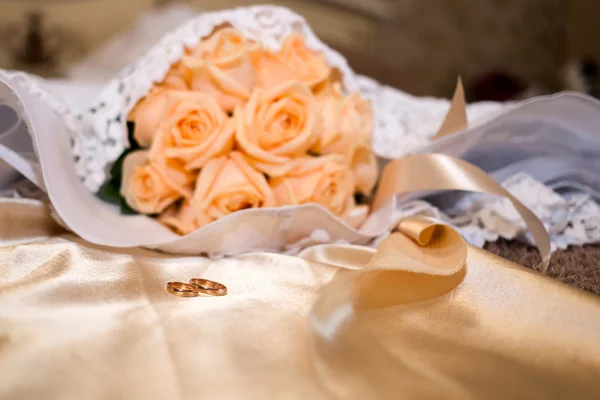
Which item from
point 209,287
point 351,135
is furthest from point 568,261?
point 209,287

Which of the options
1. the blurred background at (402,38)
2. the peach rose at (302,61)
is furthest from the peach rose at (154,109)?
the blurred background at (402,38)

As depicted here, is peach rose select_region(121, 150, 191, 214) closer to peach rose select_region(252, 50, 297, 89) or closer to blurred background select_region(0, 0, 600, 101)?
peach rose select_region(252, 50, 297, 89)

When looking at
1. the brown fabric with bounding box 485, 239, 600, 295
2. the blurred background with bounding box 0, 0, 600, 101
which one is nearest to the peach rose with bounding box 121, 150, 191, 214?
the brown fabric with bounding box 485, 239, 600, 295

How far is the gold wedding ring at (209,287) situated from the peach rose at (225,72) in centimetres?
19

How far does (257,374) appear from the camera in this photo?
287 millimetres

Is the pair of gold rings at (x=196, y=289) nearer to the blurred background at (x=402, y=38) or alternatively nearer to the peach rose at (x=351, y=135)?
the peach rose at (x=351, y=135)

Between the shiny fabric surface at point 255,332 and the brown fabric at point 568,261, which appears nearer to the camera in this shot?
the shiny fabric surface at point 255,332

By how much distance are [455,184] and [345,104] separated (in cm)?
14

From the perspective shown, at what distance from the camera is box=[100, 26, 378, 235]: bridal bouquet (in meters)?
0.45

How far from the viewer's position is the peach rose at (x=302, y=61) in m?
0.52

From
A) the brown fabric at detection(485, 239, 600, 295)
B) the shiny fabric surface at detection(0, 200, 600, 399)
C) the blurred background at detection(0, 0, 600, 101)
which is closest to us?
the shiny fabric surface at detection(0, 200, 600, 399)

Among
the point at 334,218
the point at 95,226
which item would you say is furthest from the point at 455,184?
the point at 95,226

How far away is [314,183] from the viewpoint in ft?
1.51

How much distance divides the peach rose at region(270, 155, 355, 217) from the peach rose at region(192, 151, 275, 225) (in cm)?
1
